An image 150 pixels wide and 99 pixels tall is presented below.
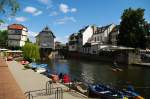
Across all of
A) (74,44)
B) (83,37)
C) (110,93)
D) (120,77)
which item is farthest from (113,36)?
(110,93)

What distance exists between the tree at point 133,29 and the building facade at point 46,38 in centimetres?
4983

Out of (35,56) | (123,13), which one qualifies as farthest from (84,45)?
(35,56)

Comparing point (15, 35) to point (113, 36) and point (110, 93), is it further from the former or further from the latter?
point (110, 93)

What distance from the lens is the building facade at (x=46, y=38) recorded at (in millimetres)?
144000

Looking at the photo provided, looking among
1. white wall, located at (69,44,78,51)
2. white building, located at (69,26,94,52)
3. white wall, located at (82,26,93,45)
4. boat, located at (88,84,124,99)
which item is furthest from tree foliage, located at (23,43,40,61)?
white wall, located at (69,44,78,51)

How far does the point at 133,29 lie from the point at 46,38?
55873 mm

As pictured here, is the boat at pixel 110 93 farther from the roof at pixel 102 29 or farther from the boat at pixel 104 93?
the roof at pixel 102 29

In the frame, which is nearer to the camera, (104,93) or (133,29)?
(104,93)

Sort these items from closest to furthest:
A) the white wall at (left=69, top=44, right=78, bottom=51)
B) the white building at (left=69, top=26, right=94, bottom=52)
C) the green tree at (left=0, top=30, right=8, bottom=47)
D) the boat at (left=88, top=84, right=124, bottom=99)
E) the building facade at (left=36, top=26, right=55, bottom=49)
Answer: the boat at (left=88, top=84, right=124, bottom=99), the building facade at (left=36, top=26, right=55, bottom=49), the white building at (left=69, top=26, right=94, bottom=52), the green tree at (left=0, top=30, right=8, bottom=47), the white wall at (left=69, top=44, right=78, bottom=51)

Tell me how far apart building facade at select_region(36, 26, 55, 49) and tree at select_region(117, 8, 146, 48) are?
49833 mm

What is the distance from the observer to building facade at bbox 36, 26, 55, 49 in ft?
472

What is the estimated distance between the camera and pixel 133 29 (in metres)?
99.3

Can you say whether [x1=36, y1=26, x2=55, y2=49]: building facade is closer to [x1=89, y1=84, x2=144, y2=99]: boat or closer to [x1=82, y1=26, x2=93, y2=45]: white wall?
[x1=82, y1=26, x2=93, y2=45]: white wall

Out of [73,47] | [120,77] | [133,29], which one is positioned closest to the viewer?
[120,77]
